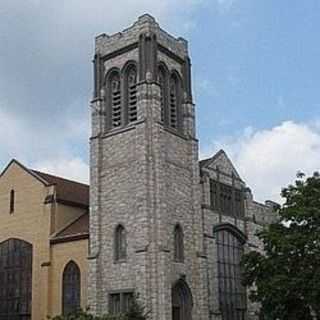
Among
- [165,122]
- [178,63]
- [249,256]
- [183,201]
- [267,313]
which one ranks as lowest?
[267,313]

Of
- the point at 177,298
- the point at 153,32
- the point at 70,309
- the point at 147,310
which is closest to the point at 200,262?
the point at 177,298

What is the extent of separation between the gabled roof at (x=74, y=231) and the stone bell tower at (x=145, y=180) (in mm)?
1555

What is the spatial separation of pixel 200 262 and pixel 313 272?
10.5m

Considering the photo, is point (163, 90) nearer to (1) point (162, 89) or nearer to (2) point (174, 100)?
(1) point (162, 89)

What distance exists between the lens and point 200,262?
1661 inches

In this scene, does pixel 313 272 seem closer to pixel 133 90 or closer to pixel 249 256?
pixel 249 256

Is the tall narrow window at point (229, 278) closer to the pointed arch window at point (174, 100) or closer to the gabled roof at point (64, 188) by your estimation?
the pointed arch window at point (174, 100)

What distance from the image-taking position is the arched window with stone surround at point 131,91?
43250mm

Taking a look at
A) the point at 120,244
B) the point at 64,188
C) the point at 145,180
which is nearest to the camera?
the point at 145,180

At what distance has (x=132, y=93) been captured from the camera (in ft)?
144

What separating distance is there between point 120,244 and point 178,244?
344 centimetres

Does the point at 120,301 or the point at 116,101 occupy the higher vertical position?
the point at 116,101

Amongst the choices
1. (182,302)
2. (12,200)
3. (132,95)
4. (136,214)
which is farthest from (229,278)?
(12,200)

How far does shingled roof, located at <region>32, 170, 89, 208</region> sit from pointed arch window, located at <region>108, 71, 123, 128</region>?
593cm
